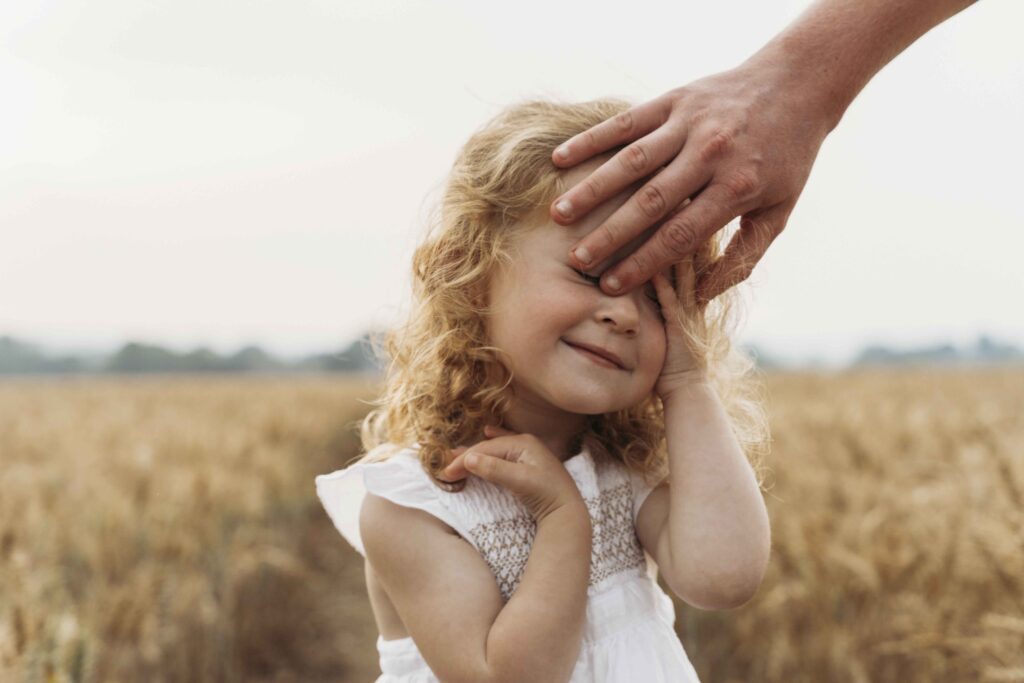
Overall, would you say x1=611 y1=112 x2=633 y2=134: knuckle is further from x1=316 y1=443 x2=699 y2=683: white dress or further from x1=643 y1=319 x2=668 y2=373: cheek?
x1=316 y1=443 x2=699 y2=683: white dress

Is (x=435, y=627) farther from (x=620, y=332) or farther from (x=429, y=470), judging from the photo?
(x=620, y=332)

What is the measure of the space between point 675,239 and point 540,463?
1.40ft

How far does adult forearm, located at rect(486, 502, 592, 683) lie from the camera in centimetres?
142

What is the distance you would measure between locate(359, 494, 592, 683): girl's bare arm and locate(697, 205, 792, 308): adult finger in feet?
1.52

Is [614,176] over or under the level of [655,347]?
over

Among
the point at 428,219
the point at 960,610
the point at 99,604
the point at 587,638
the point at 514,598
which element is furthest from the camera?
the point at 99,604

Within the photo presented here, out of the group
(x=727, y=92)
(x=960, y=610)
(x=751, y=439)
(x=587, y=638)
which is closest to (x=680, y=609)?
(x=960, y=610)

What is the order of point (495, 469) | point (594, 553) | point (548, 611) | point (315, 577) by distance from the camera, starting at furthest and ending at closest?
1. point (315, 577)
2. point (594, 553)
3. point (495, 469)
4. point (548, 611)

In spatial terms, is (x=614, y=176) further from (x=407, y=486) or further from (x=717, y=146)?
(x=407, y=486)

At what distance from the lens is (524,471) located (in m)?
1.54

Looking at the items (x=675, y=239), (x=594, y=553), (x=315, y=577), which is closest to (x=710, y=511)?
(x=594, y=553)

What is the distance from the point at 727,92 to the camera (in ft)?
5.40

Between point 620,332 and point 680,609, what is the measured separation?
9.20 feet

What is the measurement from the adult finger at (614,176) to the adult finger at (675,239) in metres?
0.09
